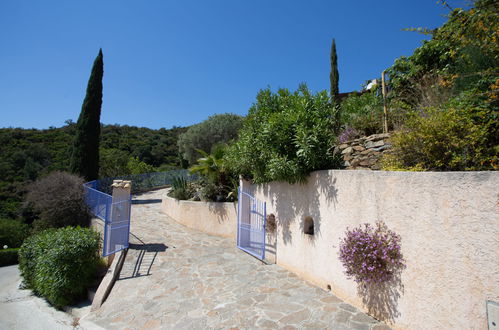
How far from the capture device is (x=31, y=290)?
9180 mm

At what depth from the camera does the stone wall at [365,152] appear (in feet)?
19.9

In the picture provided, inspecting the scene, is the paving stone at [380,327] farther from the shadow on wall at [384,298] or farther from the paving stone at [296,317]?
the paving stone at [296,317]

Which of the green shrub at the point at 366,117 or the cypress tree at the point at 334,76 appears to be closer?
the green shrub at the point at 366,117

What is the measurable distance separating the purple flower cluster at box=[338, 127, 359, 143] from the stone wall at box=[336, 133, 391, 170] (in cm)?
37

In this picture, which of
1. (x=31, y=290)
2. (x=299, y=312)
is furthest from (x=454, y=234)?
(x=31, y=290)

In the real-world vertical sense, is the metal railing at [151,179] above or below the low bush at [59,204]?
above

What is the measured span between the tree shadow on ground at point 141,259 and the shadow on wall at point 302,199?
3.83 metres

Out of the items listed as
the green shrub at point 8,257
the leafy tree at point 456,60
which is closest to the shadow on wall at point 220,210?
the leafy tree at point 456,60

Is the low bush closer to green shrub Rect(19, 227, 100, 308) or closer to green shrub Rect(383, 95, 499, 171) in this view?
green shrub Rect(19, 227, 100, 308)

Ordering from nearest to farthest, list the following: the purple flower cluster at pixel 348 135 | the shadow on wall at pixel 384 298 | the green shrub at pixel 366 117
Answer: the shadow on wall at pixel 384 298 → the green shrub at pixel 366 117 → the purple flower cluster at pixel 348 135

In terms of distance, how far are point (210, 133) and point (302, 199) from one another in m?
19.1

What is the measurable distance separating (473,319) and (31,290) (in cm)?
1223

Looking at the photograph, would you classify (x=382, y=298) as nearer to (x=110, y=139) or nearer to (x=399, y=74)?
(x=399, y=74)

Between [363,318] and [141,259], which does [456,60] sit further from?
[141,259]
